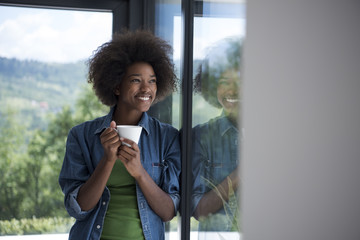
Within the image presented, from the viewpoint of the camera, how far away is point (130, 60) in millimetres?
1528

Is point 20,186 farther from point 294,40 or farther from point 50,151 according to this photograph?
point 294,40

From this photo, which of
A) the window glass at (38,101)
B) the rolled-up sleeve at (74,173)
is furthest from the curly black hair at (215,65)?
the window glass at (38,101)

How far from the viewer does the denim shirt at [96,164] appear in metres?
1.41

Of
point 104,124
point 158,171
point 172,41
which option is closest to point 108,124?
point 104,124

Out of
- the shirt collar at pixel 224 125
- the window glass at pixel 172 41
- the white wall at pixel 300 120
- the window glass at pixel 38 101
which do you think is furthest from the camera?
the window glass at pixel 38 101

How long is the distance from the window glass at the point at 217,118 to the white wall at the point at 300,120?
0.15 ft

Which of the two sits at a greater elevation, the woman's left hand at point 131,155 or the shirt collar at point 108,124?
the shirt collar at point 108,124

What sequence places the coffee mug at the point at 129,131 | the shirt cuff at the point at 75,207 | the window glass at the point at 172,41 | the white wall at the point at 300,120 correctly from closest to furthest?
1. the white wall at the point at 300,120
2. the coffee mug at the point at 129,131
3. the shirt cuff at the point at 75,207
4. the window glass at the point at 172,41

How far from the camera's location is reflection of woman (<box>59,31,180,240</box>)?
137 centimetres

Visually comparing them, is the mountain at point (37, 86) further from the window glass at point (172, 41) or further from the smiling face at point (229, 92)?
the smiling face at point (229, 92)

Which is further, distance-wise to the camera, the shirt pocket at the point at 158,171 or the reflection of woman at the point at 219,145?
the shirt pocket at the point at 158,171

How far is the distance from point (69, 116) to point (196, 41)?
135 cm

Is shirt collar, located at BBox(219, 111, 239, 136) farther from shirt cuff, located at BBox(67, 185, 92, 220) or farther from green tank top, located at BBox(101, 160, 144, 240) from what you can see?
shirt cuff, located at BBox(67, 185, 92, 220)

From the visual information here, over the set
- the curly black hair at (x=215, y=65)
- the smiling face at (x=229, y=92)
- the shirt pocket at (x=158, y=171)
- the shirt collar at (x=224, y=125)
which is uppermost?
the curly black hair at (x=215, y=65)
